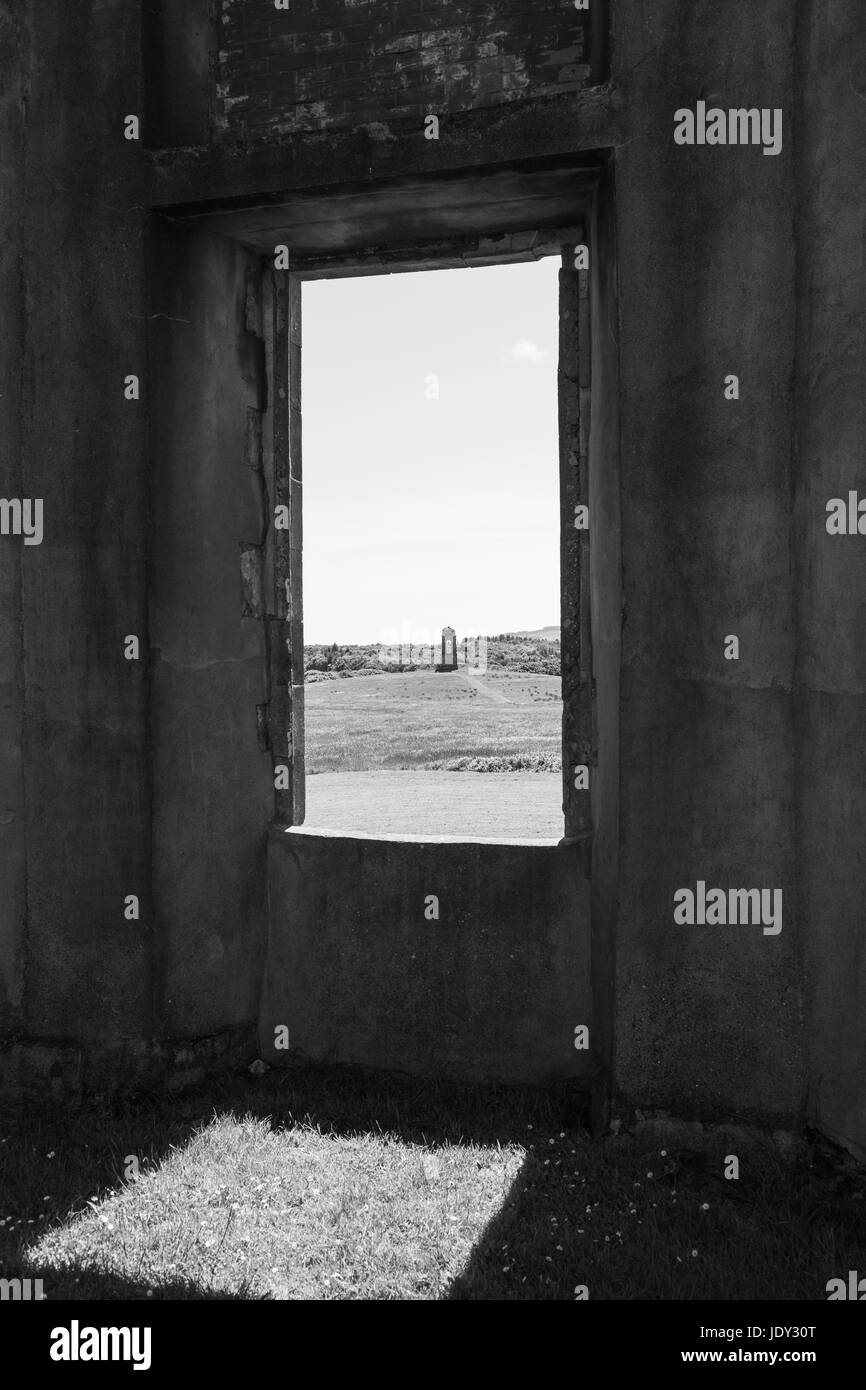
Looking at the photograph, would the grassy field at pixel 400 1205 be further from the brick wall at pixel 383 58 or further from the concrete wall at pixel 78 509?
the brick wall at pixel 383 58

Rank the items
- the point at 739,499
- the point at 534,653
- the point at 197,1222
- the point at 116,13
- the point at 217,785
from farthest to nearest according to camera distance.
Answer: the point at 534,653 → the point at 217,785 → the point at 116,13 → the point at 739,499 → the point at 197,1222

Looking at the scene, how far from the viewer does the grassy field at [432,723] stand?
631 inches

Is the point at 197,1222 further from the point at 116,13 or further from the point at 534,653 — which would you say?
the point at 534,653

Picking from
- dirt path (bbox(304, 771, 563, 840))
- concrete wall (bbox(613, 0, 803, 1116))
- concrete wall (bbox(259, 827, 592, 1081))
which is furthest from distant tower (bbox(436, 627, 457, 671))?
concrete wall (bbox(613, 0, 803, 1116))

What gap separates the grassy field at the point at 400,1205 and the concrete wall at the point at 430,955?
9.4 inches

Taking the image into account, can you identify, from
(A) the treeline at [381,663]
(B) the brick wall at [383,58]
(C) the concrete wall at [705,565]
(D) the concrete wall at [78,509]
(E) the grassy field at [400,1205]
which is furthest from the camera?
(A) the treeline at [381,663]

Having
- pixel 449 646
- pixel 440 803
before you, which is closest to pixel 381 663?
pixel 449 646

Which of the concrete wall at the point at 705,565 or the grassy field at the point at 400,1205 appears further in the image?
the concrete wall at the point at 705,565

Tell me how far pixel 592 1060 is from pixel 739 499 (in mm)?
2371

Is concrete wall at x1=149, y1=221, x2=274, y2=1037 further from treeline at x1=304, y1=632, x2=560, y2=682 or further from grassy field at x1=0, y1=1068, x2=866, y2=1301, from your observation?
treeline at x1=304, y1=632, x2=560, y2=682

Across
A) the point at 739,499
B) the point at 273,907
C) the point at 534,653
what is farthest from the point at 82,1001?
the point at 534,653

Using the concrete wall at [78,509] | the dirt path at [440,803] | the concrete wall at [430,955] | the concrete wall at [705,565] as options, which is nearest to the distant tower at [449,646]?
the dirt path at [440,803]

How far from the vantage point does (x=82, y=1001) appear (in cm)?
440

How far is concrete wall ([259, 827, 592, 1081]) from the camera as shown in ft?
14.4
